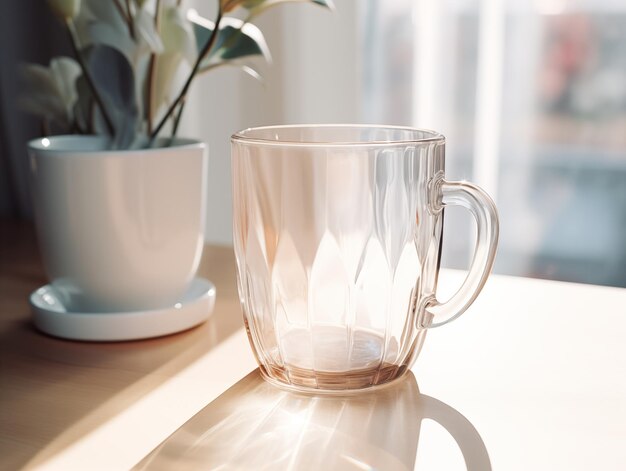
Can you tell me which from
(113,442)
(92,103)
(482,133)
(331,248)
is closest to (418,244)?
(331,248)

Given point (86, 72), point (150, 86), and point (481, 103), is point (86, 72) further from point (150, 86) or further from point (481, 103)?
point (481, 103)

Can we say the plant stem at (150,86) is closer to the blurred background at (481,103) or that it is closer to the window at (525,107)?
the blurred background at (481,103)

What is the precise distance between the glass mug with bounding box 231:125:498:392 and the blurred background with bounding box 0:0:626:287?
98cm

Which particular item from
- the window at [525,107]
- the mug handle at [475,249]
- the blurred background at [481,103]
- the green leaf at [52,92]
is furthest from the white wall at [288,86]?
the mug handle at [475,249]

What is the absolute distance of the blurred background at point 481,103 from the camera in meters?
1.40

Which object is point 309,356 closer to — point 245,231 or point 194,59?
point 245,231

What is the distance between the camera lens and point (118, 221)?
54cm

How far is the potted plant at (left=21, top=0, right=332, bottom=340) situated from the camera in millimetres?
541

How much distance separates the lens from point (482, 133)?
4.80ft

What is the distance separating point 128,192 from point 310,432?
229mm

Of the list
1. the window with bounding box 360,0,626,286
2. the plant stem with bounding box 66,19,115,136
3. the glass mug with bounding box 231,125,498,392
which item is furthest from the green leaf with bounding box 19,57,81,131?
the window with bounding box 360,0,626,286

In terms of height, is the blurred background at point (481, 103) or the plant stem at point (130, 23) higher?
the plant stem at point (130, 23)

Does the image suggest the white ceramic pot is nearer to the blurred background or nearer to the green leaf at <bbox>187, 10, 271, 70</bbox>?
the green leaf at <bbox>187, 10, 271, 70</bbox>

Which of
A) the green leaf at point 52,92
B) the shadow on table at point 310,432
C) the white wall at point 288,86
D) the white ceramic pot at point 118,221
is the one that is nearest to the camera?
the shadow on table at point 310,432
